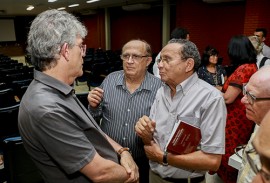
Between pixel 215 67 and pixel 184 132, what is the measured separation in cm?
330

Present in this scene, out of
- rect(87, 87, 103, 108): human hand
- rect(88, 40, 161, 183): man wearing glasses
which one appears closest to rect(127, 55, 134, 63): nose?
rect(88, 40, 161, 183): man wearing glasses

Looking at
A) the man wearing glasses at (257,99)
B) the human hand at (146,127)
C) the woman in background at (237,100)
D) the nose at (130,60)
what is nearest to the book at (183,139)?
the human hand at (146,127)

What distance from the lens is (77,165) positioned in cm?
107

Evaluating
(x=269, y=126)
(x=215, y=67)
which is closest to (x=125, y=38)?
(x=215, y=67)

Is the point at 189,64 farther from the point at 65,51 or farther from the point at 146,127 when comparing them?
the point at 65,51

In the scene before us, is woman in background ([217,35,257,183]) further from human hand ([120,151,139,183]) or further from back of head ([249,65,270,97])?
human hand ([120,151,139,183])

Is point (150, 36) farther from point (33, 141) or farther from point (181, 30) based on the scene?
point (33, 141)

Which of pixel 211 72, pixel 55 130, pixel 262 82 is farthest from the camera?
pixel 211 72

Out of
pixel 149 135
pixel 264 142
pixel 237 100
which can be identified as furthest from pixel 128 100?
pixel 264 142

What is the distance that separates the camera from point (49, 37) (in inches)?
45.3

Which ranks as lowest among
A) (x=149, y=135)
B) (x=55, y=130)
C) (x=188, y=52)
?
(x=149, y=135)

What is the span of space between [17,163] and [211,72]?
3483 millimetres

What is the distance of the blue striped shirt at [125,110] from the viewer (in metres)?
1.97

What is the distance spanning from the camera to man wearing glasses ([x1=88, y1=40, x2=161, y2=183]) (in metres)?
1.97
